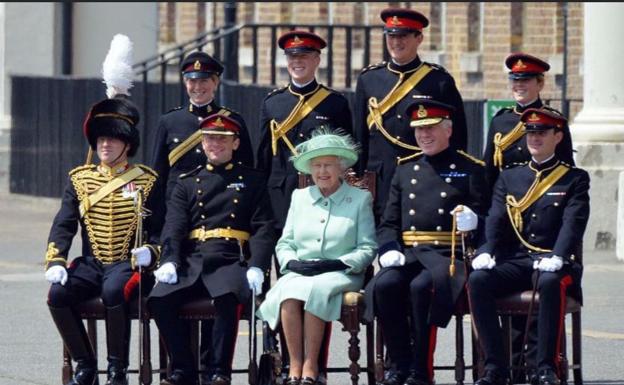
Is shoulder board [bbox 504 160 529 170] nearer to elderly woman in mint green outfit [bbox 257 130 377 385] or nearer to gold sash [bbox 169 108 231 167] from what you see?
elderly woman in mint green outfit [bbox 257 130 377 385]

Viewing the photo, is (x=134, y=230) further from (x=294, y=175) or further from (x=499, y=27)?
(x=499, y=27)

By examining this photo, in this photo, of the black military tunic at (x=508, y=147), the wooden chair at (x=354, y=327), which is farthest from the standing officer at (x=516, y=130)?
the wooden chair at (x=354, y=327)

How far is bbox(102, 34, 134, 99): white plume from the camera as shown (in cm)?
1219

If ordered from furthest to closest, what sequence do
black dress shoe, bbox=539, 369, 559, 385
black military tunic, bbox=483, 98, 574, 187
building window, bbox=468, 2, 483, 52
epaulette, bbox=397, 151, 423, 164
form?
building window, bbox=468, 2, 483, 52 → black military tunic, bbox=483, 98, 574, 187 → epaulette, bbox=397, 151, 423, 164 → black dress shoe, bbox=539, 369, 559, 385

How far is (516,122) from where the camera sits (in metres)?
11.9

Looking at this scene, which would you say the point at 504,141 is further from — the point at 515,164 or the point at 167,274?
the point at 167,274

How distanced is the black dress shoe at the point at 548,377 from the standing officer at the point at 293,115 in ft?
5.88

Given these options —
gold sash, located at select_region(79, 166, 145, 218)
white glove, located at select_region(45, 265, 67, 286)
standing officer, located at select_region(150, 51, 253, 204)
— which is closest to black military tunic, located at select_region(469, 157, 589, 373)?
standing officer, located at select_region(150, 51, 253, 204)

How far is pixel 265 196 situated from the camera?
37.3 ft

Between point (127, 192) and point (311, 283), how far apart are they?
1.21 meters

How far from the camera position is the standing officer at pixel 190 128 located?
11797mm

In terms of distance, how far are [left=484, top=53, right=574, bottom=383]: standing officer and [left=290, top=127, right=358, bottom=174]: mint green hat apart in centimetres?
97

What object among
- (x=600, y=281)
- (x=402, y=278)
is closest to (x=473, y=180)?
(x=402, y=278)

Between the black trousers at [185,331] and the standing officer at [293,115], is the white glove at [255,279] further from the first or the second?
the standing officer at [293,115]
